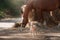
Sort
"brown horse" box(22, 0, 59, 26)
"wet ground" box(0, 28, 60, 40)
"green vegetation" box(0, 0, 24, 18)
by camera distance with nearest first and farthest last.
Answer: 1. "wet ground" box(0, 28, 60, 40)
2. "brown horse" box(22, 0, 59, 26)
3. "green vegetation" box(0, 0, 24, 18)

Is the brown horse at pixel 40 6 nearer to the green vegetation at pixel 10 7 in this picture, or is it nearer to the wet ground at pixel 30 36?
the wet ground at pixel 30 36

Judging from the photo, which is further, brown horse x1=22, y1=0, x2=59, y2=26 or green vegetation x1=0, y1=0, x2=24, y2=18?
green vegetation x1=0, y1=0, x2=24, y2=18

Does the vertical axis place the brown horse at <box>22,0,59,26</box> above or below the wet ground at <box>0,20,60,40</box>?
above

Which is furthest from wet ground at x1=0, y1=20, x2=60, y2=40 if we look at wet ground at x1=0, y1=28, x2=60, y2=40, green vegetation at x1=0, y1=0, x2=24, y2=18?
green vegetation at x1=0, y1=0, x2=24, y2=18

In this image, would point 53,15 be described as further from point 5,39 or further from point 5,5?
point 5,5

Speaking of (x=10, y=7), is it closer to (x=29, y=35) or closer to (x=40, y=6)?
(x=40, y=6)

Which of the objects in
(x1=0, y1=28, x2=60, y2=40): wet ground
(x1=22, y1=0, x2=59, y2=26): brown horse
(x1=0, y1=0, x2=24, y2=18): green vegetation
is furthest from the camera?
(x1=0, y1=0, x2=24, y2=18): green vegetation

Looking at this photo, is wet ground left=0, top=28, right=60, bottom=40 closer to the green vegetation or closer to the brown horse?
the brown horse

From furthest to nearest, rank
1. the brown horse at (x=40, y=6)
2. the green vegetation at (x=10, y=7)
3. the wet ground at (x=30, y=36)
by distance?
the green vegetation at (x=10, y=7) → the brown horse at (x=40, y=6) → the wet ground at (x=30, y=36)

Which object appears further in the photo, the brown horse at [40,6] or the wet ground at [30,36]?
the brown horse at [40,6]

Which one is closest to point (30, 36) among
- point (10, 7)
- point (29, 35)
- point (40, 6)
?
point (29, 35)

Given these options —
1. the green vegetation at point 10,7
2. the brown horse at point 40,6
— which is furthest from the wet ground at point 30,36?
the green vegetation at point 10,7

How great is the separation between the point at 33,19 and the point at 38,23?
1164 millimetres

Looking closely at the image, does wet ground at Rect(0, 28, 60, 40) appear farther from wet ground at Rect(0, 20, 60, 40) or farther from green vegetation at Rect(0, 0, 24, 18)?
green vegetation at Rect(0, 0, 24, 18)
